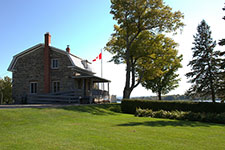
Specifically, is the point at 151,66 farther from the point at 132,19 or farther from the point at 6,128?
the point at 6,128

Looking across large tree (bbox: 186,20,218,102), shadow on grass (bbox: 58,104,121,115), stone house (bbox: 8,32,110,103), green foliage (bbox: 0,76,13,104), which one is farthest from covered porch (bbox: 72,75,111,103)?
green foliage (bbox: 0,76,13,104)

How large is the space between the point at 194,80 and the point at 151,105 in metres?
10.3

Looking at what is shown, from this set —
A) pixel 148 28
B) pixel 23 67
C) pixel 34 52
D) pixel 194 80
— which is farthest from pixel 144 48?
pixel 23 67

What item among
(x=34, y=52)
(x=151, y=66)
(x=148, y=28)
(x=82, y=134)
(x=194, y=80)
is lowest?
(x=82, y=134)

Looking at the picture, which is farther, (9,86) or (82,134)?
(9,86)

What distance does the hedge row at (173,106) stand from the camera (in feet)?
44.6

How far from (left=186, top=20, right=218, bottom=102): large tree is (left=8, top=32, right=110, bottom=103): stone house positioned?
11.9 metres

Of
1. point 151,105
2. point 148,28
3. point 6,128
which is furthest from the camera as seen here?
point 148,28

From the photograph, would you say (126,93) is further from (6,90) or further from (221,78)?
(6,90)

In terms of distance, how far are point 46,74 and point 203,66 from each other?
19.7m

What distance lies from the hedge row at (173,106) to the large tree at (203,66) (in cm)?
885

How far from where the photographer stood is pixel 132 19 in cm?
2194

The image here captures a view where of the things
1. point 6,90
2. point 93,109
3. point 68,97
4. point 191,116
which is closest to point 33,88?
point 68,97

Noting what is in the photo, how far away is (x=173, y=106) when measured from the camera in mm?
15219
